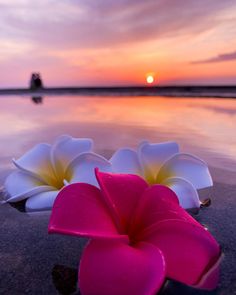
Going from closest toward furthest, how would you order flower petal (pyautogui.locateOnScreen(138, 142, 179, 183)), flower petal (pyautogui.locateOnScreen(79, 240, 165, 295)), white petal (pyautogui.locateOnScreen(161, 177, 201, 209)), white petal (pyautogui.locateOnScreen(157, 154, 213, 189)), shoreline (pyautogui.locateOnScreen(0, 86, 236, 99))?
flower petal (pyautogui.locateOnScreen(79, 240, 165, 295)) → white petal (pyautogui.locateOnScreen(161, 177, 201, 209)) → white petal (pyautogui.locateOnScreen(157, 154, 213, 189)) → flower petal (pyautogui.locateOnScreen(138, 142, 179, 183)) → shoreline (pyautogui.locateOnScreen(0, 86, 236, 99))

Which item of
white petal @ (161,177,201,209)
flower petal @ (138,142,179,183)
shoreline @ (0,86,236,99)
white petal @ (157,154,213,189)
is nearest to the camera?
white petal @ (161,177,201,209)

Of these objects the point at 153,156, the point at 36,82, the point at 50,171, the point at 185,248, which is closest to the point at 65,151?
the point at 50,171

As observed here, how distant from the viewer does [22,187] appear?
1.46 metres

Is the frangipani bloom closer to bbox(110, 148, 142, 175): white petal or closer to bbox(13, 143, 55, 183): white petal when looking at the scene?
bbox(110, 148, 142, 175): white petal

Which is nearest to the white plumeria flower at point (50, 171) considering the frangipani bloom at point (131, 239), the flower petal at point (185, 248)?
the frangipani bloom at point (131, 239)

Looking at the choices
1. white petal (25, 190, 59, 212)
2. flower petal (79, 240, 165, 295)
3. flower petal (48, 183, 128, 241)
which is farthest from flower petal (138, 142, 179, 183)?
flower petal (79, 240, 165, 295)

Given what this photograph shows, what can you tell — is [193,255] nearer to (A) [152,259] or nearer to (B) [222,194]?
(A) [152,259]

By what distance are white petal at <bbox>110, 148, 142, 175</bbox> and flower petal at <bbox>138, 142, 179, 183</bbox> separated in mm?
31

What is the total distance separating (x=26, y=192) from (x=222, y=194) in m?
0.94

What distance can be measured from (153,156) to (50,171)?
464 mm

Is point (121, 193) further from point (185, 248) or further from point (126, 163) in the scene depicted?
point (126, 163)

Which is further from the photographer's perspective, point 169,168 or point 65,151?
point 65,151

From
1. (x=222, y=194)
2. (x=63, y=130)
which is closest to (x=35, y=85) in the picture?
(x=63, y=130)

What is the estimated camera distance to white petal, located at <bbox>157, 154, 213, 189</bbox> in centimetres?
140
